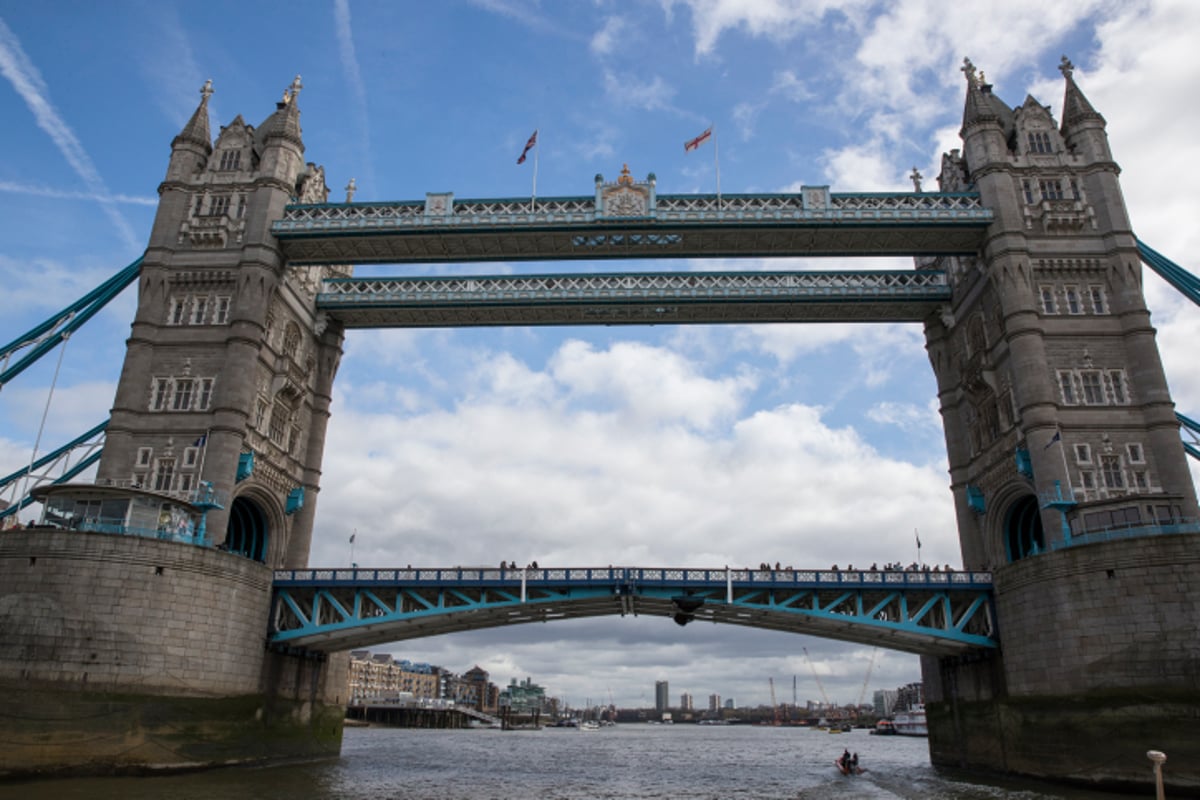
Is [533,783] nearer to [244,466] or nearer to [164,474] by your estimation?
[244,466]

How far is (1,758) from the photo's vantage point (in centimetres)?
3000

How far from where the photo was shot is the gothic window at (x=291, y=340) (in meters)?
50.1

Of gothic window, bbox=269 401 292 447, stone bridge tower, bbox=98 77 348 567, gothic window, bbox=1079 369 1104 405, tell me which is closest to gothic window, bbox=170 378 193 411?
stone bridge tower, bbox=98 77 348 567

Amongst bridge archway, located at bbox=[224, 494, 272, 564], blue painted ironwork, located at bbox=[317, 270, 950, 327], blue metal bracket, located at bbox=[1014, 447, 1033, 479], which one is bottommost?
bridge archway, located at bbox=[224, 494, 272, 564]

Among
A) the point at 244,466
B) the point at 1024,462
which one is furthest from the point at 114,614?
the point at 1024,462

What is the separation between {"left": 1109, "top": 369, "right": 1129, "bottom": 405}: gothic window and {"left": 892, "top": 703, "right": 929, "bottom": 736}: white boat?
96.8m

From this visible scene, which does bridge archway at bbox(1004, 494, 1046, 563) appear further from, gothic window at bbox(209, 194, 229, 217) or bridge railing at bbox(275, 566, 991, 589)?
gothic window at bbox(209, 194, 229, 217)

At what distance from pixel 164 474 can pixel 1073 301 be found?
49676 millimetres

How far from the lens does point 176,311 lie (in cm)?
4669

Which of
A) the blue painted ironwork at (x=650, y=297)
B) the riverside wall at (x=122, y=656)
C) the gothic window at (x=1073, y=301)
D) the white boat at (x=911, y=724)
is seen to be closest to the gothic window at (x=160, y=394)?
the riverside wall at (x=122, y=656)

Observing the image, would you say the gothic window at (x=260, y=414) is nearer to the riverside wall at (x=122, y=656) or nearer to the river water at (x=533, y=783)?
the riverside wall at (x=122, y=656)

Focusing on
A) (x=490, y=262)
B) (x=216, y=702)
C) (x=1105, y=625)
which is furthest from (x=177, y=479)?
(x=1105, y=625)

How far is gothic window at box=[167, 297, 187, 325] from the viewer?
46.3 m

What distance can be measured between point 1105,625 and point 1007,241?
70.2 ft
